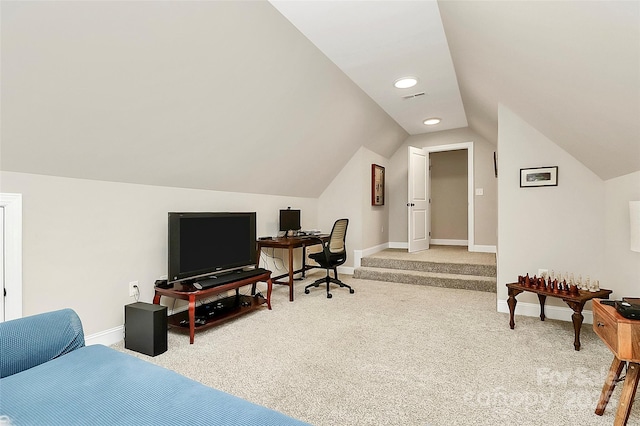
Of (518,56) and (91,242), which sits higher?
(518,56)

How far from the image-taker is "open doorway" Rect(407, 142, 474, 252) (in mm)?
5820

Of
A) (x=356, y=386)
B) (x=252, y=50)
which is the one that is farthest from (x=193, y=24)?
(x=356, y=386)

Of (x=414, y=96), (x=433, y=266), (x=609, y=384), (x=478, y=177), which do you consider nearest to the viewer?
(x=609, y=384)

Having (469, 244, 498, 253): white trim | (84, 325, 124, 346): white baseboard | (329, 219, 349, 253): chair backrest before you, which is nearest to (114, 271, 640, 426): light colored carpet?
(84, 325, 124, 346): white baseboard

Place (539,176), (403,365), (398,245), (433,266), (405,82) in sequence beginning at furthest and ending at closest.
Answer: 1. (398,245)
2. (433,266)
3. (405,82)
4. (539,176)
5. (403,365)

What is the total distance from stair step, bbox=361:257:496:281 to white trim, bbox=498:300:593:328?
1180mm

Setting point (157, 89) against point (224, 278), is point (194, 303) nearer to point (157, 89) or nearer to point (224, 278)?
point (224, 278)

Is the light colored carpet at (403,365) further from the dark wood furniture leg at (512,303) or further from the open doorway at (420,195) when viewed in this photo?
the open doorway at (420,195)

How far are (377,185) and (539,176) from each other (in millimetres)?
3117

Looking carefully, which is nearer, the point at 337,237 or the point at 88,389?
the point at 88,389

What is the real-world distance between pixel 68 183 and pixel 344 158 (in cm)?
386

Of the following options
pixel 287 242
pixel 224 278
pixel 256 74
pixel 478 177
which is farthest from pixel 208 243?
pixel 478 177

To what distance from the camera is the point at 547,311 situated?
3262mm

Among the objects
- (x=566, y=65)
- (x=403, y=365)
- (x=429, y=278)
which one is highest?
(x=566, y=65)
